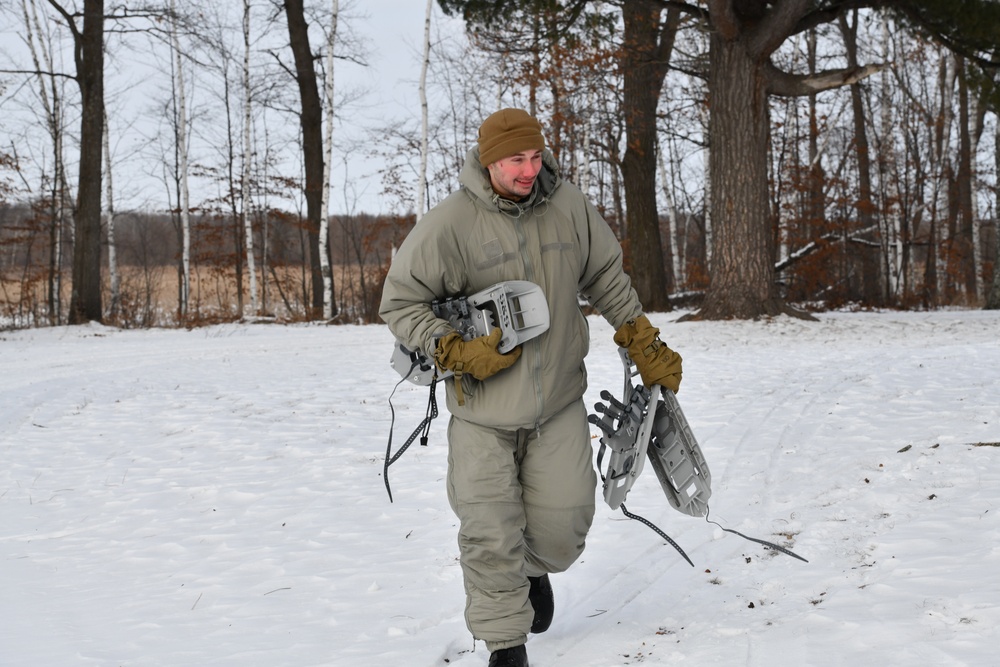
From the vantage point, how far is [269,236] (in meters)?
28.1

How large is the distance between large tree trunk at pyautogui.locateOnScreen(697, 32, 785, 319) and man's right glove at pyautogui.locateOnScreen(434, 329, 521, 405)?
36.0ft

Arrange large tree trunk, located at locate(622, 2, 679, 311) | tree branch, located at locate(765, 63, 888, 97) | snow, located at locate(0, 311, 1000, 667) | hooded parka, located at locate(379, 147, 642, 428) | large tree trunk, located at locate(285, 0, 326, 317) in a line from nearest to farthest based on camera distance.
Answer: hooded parka, located at locate(379, 147, 642, 428) < snow, located at locate(0, 311, 1000, 667) < tree branch, located at locate(765, 63, 888, 97) < large tree trunk, located at locate(622, 2, 679, 311) < large tree trunk, located at locate(285, 0, 326, 317)

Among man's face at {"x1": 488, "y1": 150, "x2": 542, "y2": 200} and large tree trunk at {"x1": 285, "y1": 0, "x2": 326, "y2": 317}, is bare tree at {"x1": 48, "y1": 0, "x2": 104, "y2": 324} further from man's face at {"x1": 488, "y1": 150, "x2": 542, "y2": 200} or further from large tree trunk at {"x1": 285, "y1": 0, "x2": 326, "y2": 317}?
man's face at {"x1": 488, "y1": 150, "x2": 542, "y2": 200}

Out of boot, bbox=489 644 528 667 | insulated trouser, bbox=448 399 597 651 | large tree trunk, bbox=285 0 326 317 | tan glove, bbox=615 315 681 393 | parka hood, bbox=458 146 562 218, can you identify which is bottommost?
boot, bbox=489 644 528 667

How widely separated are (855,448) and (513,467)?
3.52 metres

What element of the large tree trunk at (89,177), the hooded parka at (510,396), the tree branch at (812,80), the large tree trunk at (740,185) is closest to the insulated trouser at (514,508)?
Answer: the hooded parka at (510,396)

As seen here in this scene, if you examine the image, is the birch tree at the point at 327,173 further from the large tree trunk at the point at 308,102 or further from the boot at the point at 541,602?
the boot at the point at 541,602

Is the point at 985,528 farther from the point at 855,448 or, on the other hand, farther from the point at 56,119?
the point at 56,119

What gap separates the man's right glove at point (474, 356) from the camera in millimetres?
2891

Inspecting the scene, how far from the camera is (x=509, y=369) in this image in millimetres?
3027

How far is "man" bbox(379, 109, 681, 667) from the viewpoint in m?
2.92

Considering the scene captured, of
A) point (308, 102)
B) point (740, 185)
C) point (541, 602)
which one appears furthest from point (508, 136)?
point (308, 102)

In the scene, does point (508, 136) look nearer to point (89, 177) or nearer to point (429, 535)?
point (429, 535)

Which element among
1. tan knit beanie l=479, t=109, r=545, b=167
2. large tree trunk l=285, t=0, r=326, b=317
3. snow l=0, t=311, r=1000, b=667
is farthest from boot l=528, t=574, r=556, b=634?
large tree trunk l=285, t=0, r=326, b=317
